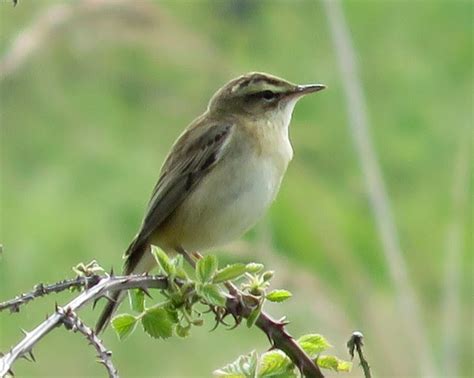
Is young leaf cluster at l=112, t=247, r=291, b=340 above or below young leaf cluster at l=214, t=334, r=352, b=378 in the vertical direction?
above

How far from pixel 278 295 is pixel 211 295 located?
126 millimetres

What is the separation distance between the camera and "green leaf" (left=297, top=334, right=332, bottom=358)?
1.46m

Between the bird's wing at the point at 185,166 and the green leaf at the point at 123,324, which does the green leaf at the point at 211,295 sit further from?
the bird's wing at the point at 185,166

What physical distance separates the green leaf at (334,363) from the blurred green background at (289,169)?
2642 millimetres

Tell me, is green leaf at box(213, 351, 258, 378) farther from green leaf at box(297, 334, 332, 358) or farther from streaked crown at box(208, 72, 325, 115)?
streaked crown at box(208, 72, 325, 115)

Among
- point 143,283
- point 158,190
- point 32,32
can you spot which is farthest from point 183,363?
point 143,283

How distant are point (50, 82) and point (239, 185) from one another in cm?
526

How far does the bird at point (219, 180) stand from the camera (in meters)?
2.74

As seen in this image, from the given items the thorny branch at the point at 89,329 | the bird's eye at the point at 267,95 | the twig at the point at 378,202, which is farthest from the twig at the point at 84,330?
the twig at the point at 378,202

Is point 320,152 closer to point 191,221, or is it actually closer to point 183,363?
point 183,363

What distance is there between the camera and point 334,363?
1466mm

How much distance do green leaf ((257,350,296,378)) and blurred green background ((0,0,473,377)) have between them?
2.68m

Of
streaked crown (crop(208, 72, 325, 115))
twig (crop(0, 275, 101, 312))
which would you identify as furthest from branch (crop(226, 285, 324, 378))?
streaked crown (crop(208, 72, 325, 115))

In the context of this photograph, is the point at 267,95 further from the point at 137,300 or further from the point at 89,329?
the point at 89,329
